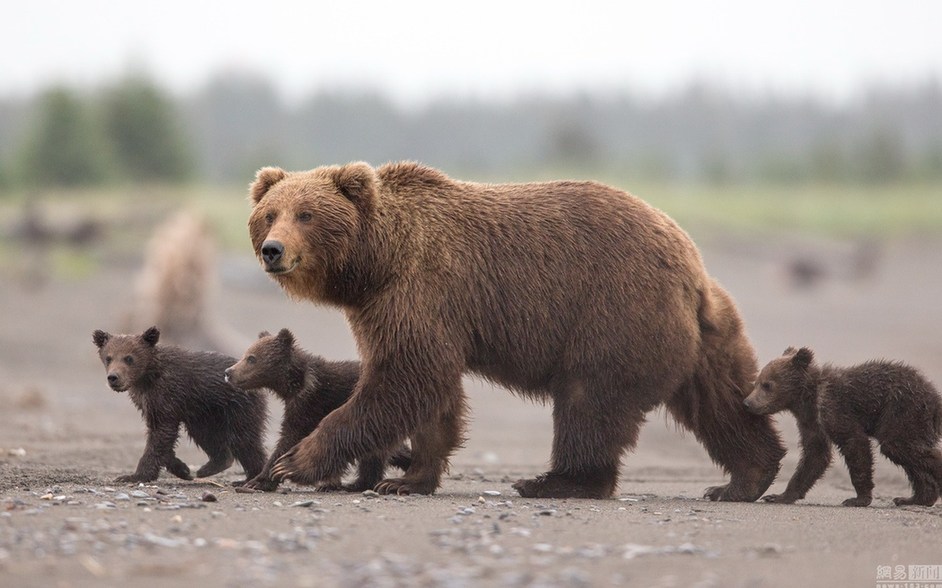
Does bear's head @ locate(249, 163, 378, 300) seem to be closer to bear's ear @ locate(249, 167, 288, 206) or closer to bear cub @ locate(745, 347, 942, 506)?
bear's ear @ locate(249, 167, 288, 206)

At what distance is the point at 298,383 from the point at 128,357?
3.85 feet

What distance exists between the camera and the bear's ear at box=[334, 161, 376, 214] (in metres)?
8.35

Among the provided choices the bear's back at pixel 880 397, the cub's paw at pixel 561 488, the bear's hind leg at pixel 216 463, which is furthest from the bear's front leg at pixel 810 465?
the bear's hind leg at pixel 216 463

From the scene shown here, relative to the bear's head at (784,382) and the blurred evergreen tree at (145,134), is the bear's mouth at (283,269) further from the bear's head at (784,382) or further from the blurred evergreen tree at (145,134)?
the blurred evergreen tree at (145,134)

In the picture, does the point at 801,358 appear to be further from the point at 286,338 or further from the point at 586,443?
the point at 286,338

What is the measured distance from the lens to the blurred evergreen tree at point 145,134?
38.9 meters

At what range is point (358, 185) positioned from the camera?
8359 millimetres

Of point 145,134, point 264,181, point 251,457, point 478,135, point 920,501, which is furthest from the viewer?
point 478,135

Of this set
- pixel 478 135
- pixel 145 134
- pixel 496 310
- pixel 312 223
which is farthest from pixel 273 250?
pixel 478 135

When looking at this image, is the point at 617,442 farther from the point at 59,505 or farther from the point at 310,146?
the point at 310,146

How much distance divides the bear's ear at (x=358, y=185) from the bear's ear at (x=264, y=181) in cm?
45

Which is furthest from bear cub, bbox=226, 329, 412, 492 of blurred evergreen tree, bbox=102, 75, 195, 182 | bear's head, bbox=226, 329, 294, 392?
blurred evergreen tree, bbox=102, 75, 195, 182

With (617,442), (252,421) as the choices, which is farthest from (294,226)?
(617,442)

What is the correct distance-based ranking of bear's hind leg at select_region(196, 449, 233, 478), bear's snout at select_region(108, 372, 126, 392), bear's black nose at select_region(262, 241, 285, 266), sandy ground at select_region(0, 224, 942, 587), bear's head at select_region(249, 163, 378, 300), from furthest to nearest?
bear's hind leg at select_region(196, 449, 233, 478) → bear's snout at select_region(108, 372, 126, 392) → bear's head at select_region(249, 163, 378, 300) → bear's black nose at select_region(262, 241, 285, 266) → sandy ground at select_region(0, 224, 942, 587)
